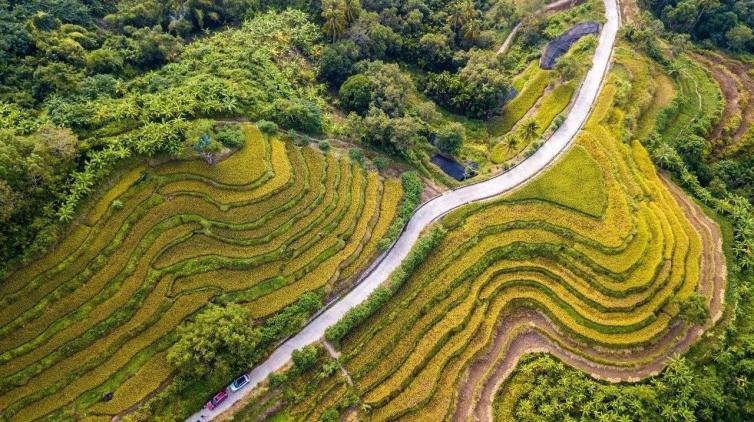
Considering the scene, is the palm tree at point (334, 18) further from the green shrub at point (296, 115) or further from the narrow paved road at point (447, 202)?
the narrow paved road at point (447, 202)

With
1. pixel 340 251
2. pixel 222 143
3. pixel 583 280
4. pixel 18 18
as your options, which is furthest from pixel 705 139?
pixel 18 18

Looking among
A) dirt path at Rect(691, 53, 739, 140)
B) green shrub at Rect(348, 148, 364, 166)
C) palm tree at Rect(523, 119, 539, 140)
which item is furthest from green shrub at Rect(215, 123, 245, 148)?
dirt path at Rect(691, 53, 739, 140)

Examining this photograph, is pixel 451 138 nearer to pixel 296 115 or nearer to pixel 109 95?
pixel 296 115

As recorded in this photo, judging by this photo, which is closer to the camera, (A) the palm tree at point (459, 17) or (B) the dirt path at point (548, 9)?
(A) the palm tree at point (459, 17)

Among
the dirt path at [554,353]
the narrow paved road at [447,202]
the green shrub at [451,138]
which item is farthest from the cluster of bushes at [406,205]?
the dirt path at [554,353]

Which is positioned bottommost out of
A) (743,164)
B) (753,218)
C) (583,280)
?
(753,218)

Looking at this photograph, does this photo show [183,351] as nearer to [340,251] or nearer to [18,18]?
[340,251]

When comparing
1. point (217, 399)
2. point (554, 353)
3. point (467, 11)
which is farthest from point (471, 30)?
point (217, 399)
